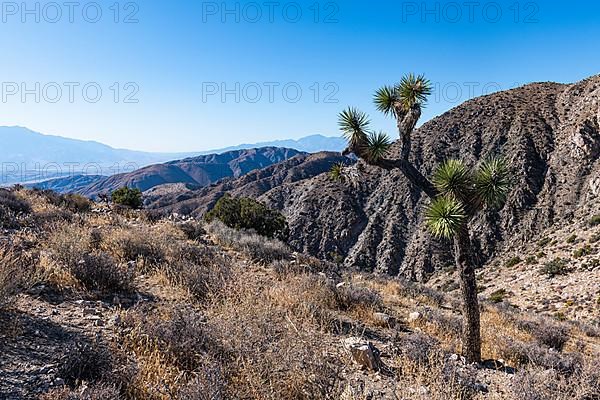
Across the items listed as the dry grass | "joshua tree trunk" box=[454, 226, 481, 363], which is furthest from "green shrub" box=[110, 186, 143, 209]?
"joshua tree trunk" box=[454, 226, 481, 363]

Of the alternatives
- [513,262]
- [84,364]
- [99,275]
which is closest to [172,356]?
[84,364]

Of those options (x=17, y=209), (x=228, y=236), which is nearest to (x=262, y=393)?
(x=228, y=236)

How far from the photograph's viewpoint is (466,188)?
18.4 feet

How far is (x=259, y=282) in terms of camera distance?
25.3 ft

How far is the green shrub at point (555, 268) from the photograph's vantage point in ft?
102

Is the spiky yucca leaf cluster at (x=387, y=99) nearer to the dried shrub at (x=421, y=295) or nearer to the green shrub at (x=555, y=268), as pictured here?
the dried shrub at (x=421, y=295)

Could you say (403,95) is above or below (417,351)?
above

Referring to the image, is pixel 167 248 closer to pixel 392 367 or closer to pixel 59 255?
pixel 59 255

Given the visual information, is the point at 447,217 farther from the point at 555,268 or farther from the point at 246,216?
the point at 555,268

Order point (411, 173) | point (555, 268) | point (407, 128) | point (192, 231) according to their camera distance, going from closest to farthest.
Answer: point (411, 173) < point (407, 128) < point (192, 231) < point (555, 268)

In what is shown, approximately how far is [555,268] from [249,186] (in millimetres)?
73599

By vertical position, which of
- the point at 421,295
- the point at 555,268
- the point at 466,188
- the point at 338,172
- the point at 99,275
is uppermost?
the point at 338,172

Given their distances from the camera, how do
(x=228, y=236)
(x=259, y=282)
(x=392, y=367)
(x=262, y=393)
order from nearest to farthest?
1. (x=262, y=393)
2. (x=392, y=367)
3. (x=259, y=282)
4. (x=228, y=236)

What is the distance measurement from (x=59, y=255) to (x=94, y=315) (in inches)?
80.1
